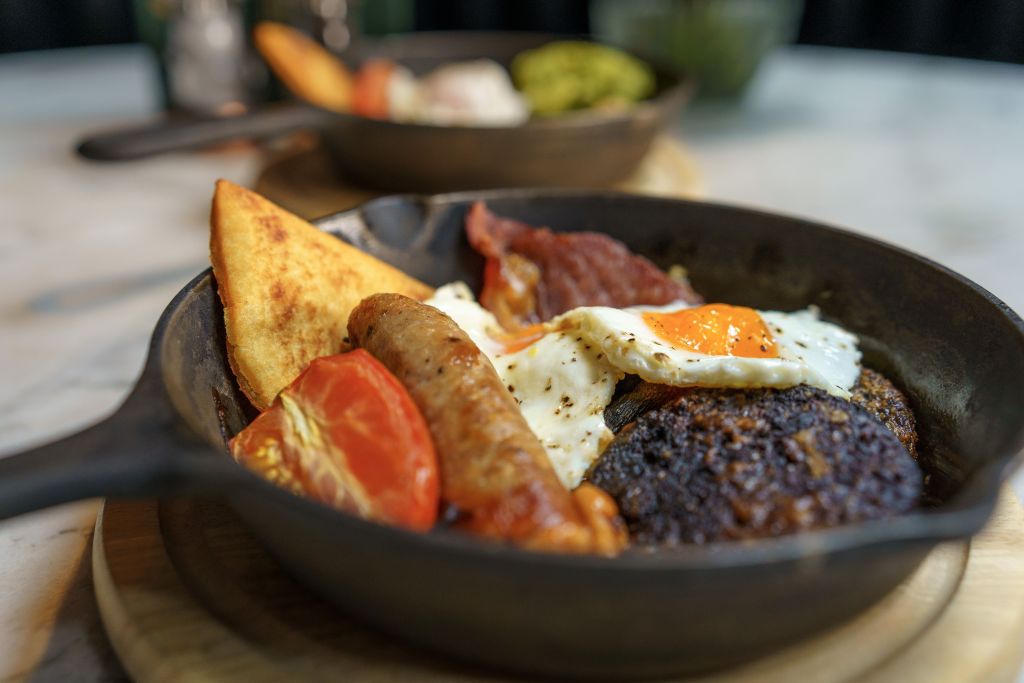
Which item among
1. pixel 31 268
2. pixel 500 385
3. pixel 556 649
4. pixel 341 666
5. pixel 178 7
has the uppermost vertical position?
pixel 178 7

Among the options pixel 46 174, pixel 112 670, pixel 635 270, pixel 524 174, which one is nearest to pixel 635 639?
pixel 112 670

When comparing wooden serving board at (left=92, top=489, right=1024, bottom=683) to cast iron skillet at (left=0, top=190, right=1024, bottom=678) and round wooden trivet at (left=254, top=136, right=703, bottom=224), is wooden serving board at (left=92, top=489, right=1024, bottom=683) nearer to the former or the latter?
cast iron skillet at (left=0, top=190, right=1024, bottom=678)

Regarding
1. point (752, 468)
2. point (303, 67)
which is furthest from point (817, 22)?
point (752, 468)

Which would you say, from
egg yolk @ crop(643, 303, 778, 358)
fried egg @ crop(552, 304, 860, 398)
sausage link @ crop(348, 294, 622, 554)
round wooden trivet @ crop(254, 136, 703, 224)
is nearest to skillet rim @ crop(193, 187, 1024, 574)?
sausage link @ crop(348, 294, 622, 554)

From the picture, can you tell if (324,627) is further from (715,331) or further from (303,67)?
(303,67)

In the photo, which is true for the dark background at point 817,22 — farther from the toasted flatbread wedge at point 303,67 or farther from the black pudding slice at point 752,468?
the black pudding slice at point 752,468

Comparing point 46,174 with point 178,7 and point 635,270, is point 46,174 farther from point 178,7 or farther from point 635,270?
point 635,270
